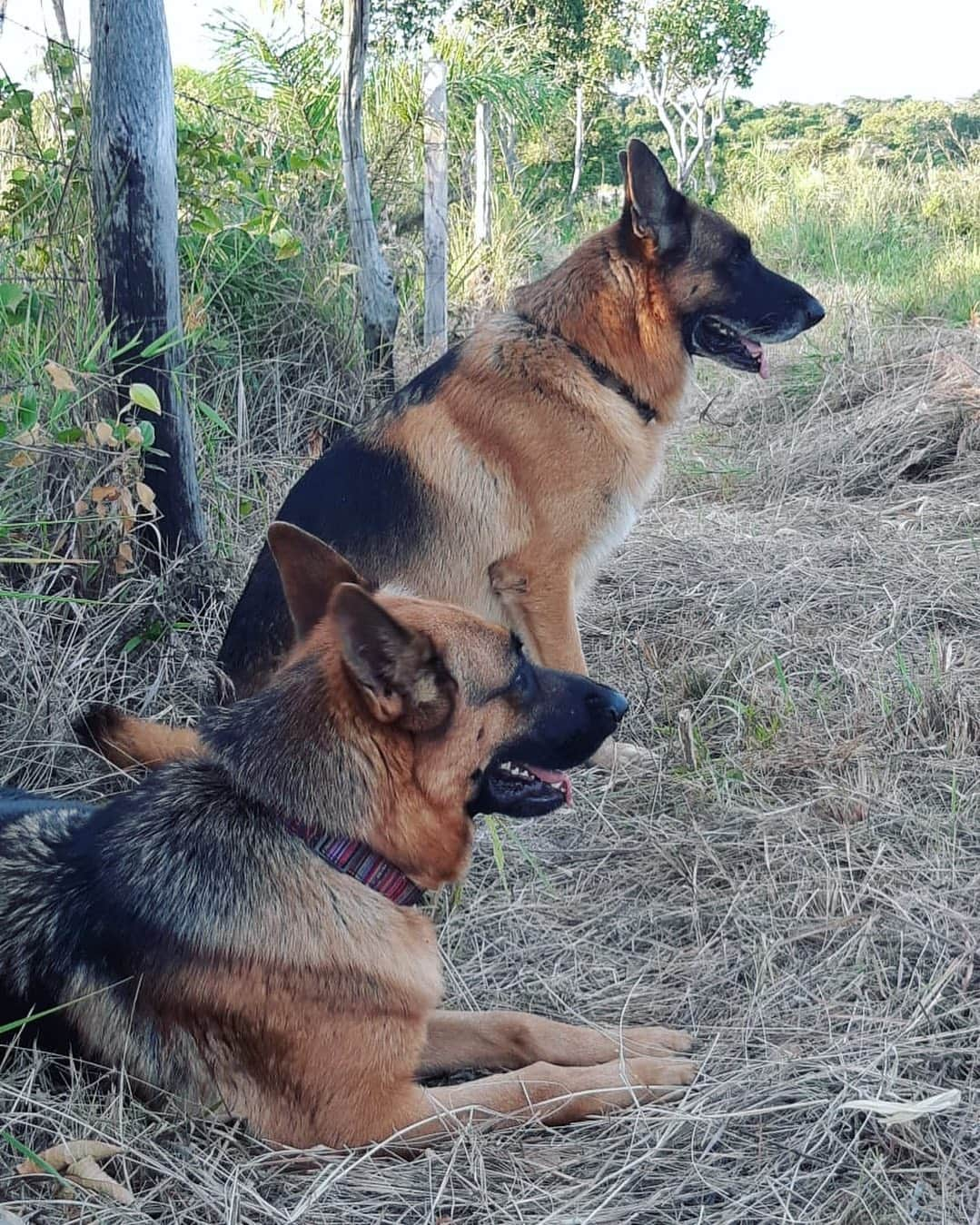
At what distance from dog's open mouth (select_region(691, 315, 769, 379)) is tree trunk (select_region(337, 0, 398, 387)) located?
267 cm

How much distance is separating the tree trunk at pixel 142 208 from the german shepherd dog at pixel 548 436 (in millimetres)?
548

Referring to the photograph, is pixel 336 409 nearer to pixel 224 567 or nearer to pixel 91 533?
pixel 224 567

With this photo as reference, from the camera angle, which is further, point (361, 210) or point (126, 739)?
point (361, 210)

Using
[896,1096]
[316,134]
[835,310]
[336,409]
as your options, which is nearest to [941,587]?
[896,1096]

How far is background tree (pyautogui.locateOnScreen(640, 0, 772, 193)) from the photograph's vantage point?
2328cm

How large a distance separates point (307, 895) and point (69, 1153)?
2.13ft

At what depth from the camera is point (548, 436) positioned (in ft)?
12.7

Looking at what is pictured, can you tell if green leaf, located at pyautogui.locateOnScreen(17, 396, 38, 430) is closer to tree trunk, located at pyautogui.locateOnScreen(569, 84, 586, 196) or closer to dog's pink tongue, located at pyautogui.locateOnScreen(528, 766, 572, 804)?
dog's pink tongue, located at pyautogui.locateOnScreen(528, 766, 572, 804)

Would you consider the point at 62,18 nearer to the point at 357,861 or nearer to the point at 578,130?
the point at 357,861

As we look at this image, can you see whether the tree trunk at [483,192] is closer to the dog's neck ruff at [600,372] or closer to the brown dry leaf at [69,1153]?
the dog's neck ruff at [600,372]

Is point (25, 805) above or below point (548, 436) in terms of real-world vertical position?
below

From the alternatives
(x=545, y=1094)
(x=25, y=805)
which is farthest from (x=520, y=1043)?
(x=25, y=805)

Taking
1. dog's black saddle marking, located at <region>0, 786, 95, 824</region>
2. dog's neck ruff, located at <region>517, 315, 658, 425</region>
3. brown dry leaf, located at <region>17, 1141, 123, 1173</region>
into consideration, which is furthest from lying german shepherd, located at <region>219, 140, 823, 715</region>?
brown dry leaf, located at <region>17, 1141, 123, 1173</region>

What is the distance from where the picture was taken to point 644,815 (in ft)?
11.7
